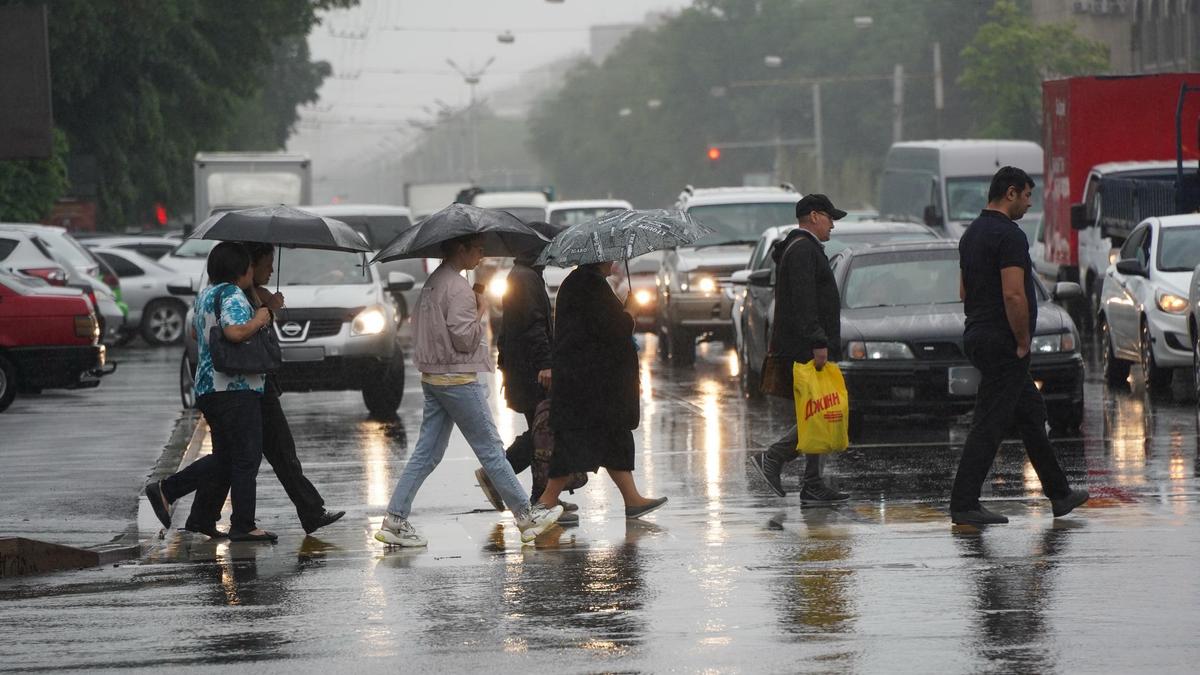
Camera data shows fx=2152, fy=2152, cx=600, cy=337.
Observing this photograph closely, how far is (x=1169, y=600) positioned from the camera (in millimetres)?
8406

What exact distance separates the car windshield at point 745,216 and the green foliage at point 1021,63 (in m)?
38.8

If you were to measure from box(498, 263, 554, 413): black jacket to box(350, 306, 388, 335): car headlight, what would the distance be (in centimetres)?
752

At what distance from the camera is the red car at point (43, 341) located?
19.6m

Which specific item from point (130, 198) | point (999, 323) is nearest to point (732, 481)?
point (999, 323)

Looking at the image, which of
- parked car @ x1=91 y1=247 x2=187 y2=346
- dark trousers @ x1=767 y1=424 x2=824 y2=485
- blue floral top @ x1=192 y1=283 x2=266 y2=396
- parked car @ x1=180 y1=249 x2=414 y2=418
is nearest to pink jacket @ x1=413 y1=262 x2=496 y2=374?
blue floral top @ x1=192 y1=283 x2=266 y2=396

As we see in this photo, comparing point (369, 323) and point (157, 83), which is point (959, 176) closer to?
point (369, 323)

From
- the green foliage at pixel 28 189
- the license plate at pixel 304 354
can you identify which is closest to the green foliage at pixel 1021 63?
the green foliage at pixel 28 189

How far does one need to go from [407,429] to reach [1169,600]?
33.2 ft

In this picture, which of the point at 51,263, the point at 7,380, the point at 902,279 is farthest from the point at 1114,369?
the point at 51,263

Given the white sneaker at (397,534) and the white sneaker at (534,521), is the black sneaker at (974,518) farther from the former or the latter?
the white sneaker at (397,534)

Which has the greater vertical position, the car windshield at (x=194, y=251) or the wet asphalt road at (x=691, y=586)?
the car windshield at (x=194, y=251)

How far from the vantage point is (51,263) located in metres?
26.6

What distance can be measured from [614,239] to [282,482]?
2162 mm

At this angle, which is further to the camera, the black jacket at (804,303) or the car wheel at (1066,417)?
the car wheel at (1066,417)
